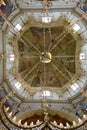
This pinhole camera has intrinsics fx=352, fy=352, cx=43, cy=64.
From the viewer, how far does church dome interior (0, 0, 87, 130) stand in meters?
20.5

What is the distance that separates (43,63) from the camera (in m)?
24.6

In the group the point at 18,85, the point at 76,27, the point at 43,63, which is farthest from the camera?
the point at 43,63

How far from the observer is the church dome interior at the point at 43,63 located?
67.3 feet

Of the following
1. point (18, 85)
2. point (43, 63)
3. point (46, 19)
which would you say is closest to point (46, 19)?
point (46, 19)

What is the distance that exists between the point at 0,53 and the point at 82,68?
5.44 metres

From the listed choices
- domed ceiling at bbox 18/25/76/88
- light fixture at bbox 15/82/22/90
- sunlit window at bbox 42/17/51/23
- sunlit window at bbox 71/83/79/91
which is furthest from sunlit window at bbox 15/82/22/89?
sunlit window at bbox 42/17/51/23

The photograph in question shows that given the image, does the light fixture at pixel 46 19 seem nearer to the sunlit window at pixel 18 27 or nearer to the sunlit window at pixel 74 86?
the sunlit window at pixel 18 27

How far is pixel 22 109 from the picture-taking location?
69.8 ft

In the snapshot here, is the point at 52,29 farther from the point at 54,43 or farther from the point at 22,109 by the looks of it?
the point at 22,109

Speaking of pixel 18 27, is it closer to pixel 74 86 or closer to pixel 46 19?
pixel 46 19

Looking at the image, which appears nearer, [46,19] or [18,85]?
[46,19]

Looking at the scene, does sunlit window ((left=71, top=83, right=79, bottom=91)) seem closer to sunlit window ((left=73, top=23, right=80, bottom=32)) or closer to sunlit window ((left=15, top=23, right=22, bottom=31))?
sunlit window ((left=73, top=23, right=80, bottom=32))

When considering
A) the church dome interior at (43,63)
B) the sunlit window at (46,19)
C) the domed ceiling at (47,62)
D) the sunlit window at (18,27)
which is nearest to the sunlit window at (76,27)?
the church dome interior at (43,63)

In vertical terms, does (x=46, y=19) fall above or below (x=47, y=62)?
above
